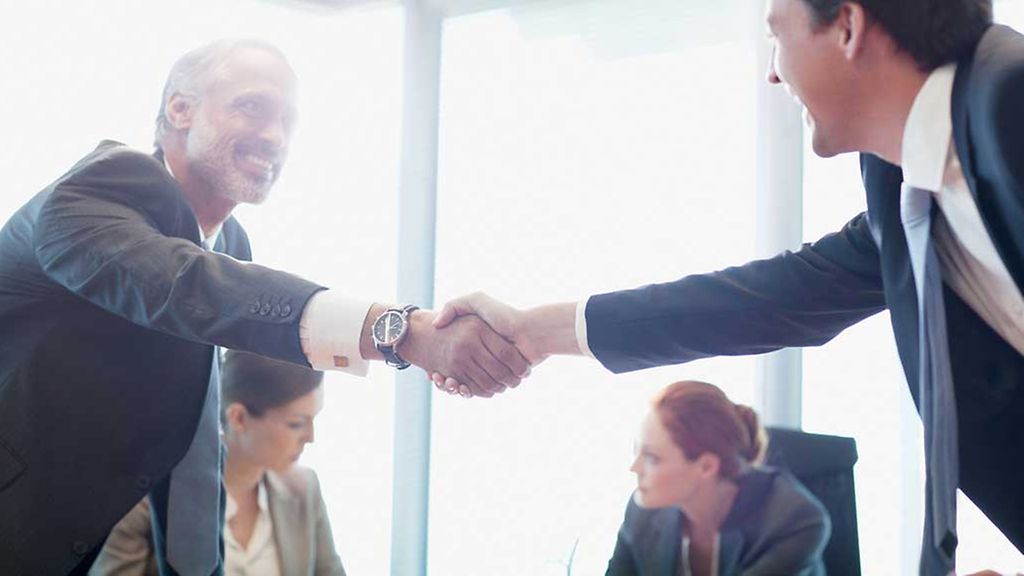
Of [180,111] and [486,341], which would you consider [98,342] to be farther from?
[486,341]

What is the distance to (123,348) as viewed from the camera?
1805mm

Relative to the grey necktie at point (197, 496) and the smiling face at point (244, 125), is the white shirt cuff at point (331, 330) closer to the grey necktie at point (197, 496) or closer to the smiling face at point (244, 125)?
the grey necktie at point (197, 496)

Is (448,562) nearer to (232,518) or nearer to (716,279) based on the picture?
(232,518)

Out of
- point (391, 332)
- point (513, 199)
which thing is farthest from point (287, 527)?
point (513, 199)

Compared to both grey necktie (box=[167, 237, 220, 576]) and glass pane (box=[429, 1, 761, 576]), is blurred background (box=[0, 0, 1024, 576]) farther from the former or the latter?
grey necktie (box=[167, 237, 220, 576])

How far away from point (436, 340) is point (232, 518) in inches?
32.8

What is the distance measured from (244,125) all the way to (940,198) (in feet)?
4.41

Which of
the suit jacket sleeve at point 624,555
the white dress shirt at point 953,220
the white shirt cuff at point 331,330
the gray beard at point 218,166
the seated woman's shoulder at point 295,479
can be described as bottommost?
the suit jacket sleeve at point 624,555

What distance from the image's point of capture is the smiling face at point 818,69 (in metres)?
1.51

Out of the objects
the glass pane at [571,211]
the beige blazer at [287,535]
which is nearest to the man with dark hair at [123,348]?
the beige blazer at [287,535]

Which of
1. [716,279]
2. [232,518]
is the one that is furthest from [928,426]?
[232,518]

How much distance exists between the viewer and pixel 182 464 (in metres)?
1.86

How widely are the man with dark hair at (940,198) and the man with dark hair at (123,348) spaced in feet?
2.75

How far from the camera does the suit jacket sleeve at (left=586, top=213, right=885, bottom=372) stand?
→ 1798 mm
